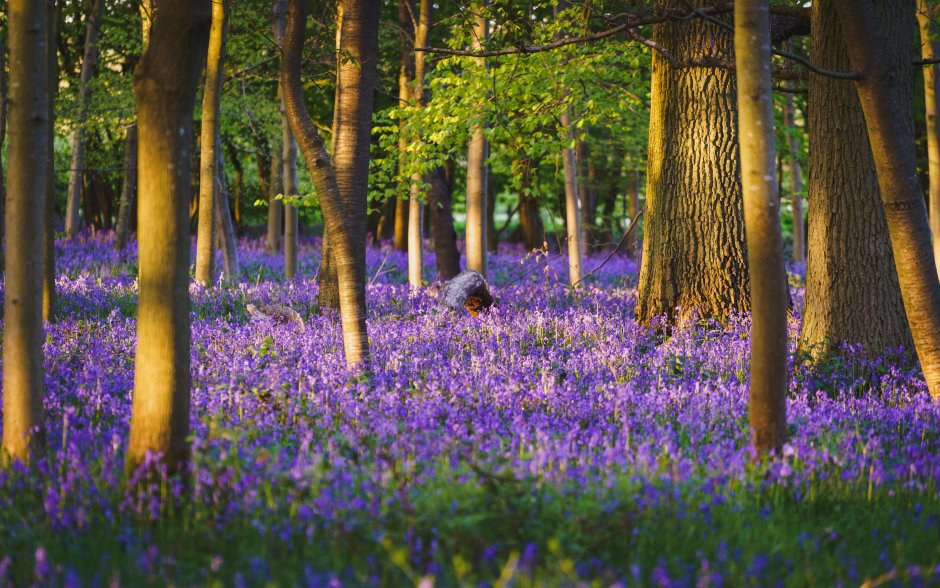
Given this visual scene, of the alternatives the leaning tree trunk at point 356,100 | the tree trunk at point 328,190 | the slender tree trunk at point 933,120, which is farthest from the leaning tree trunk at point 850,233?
the slender tree trunk at point 933,120

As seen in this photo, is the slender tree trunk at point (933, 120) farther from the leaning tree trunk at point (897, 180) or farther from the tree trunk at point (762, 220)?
the tree trunk at point (762, 220)

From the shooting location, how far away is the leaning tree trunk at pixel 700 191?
973cm

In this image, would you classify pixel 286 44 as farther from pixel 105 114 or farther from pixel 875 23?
pixel 105 114

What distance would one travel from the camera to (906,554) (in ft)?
13.4

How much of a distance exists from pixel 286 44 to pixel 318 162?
1052 mm

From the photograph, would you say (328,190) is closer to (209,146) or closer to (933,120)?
(209,146)

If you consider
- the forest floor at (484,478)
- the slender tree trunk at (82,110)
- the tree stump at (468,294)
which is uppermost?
the slender tree trunk at (82,110)

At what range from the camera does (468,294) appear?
12133 millimetres

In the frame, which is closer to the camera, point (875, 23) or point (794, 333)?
point (875, 23)

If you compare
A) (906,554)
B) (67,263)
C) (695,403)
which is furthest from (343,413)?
(67,263)

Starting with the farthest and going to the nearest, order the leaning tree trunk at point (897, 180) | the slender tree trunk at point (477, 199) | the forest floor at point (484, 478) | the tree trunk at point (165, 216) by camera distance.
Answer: the slender tree trunk at point (477, 199), the leaning tree trunk at point (897, 180), the tree trunk at point (165, 216), the forest floor at point (484, 478)

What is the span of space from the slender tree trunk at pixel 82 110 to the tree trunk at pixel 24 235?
1355cm

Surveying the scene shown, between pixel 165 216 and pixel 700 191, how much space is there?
6.75 meters

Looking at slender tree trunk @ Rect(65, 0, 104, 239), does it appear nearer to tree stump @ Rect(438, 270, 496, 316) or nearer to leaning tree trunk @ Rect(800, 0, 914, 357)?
tree stump @ Rect(438, 270, 496, 316)
